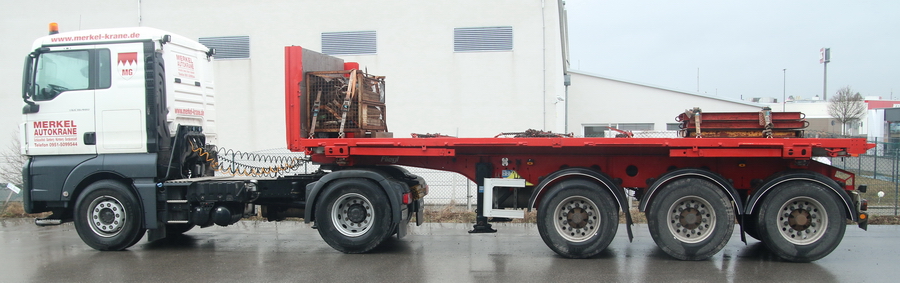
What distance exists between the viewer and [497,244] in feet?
29.5

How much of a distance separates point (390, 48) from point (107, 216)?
856cm

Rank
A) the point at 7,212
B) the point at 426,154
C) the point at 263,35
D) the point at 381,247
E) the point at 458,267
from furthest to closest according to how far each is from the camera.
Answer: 1. the point at 263,35
2. the point at 7,212
3. the point at 381,247
4. the point at 426,154
5. the point at 458,267

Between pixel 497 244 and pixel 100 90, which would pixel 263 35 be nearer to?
pixel 100 90

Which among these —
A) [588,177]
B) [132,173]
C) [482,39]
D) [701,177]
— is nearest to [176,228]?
[132,173]

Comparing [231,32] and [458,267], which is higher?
[231,32]

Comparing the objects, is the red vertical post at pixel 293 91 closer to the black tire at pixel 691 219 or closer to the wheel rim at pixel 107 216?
the wheel rim at pixel 107 216

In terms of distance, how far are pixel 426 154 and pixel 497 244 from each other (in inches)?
78.0

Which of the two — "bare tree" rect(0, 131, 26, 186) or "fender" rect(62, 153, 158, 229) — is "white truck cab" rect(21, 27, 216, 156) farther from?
"bare tree" rect(0, 131, 26, 186)

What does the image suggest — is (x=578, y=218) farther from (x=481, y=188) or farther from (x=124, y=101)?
(x=124, y=101)

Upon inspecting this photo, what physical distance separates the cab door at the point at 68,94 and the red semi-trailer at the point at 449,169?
2.3 inches

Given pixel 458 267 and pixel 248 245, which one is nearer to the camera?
pixel 458 267

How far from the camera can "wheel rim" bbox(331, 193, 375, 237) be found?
8.12 m

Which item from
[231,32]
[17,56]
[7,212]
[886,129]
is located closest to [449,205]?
[231,32]

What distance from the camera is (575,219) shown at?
7742 millimetres
